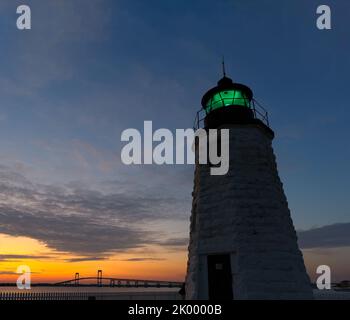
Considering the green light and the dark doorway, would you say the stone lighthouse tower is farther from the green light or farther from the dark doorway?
the green light

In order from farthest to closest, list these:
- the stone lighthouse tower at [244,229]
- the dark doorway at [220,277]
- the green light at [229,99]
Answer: the green light at [229,99], the dark doorway at [220,277], the stone lighthouse tower at [244,229]

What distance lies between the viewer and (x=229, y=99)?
53.0 feet

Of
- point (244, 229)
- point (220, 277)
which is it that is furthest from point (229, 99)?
point (220, 277)

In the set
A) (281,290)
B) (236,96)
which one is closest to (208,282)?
(281,290)

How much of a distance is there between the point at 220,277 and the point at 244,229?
2.19 metres

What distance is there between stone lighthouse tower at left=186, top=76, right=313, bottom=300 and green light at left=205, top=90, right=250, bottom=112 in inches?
34.3

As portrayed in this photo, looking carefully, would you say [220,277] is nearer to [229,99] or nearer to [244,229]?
[244,229]

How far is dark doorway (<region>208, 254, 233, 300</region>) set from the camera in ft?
41.1

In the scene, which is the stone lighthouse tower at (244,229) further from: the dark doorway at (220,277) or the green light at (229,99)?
the green light at (229,99)

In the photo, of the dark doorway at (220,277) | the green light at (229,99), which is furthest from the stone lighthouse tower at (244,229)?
the green light at (229,99)

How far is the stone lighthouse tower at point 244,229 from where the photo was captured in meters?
12.1
